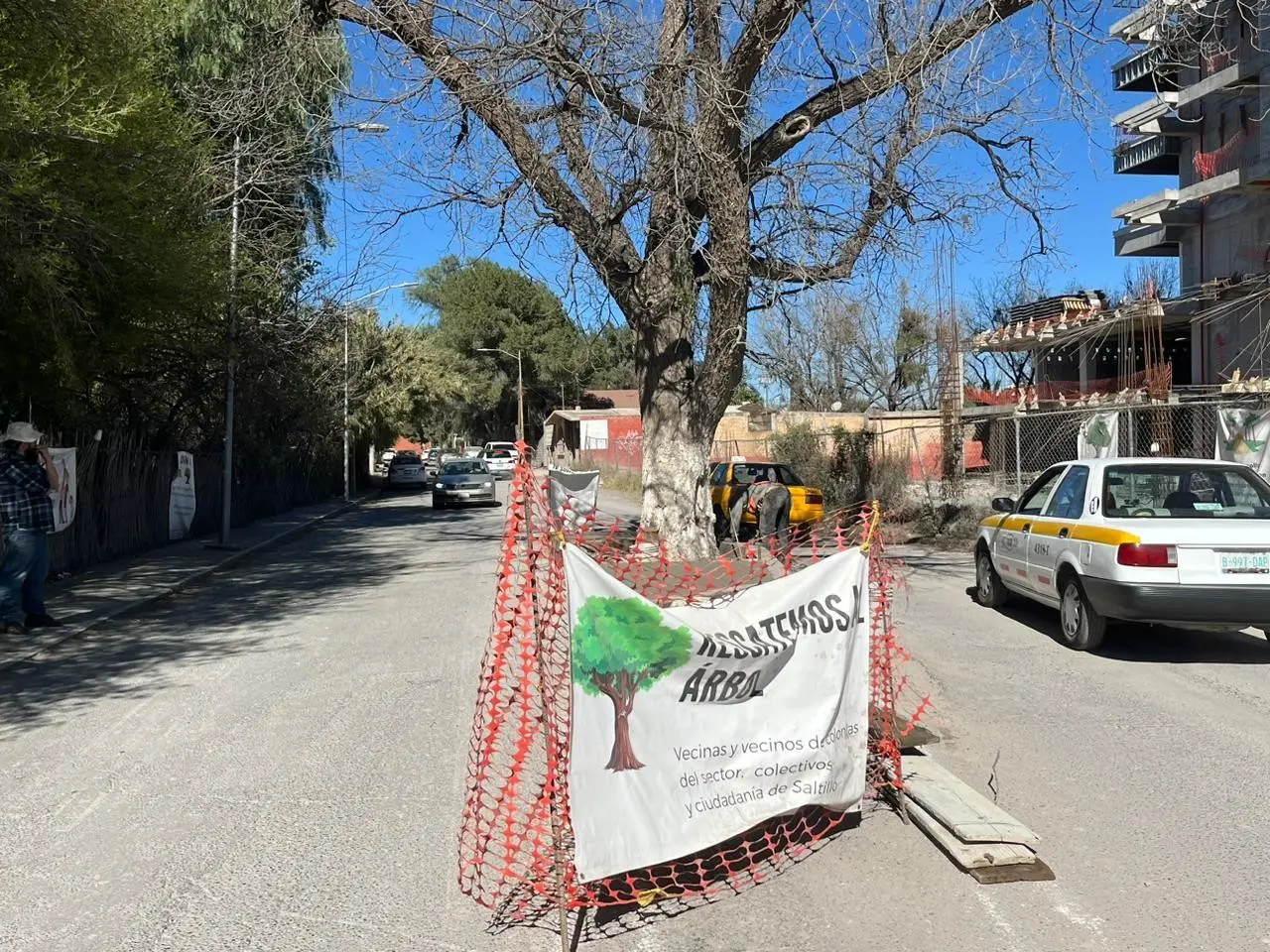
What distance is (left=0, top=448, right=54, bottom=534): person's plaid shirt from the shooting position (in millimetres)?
9617

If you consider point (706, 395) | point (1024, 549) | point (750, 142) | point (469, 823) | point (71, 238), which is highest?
point (750, 142)

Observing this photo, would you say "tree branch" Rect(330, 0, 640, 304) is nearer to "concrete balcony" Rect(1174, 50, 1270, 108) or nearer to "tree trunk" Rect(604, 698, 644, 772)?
"tree trunk" Rect(604, 698, 644, 772)

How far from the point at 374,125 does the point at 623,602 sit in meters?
9.81

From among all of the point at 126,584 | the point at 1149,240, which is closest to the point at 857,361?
the point at 1149,240

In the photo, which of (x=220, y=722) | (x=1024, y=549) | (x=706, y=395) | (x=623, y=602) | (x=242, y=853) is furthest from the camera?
(x=706, y=395)

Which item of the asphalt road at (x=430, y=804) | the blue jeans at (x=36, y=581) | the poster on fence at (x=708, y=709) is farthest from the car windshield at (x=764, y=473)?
the poster on fence at (x=708, y=709)

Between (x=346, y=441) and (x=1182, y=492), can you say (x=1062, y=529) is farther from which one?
(x=346, y=441)

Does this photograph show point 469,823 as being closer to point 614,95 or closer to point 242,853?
point 242,853

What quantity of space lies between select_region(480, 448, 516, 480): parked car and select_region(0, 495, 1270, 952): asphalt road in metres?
38.8

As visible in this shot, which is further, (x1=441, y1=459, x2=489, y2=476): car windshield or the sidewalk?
(x1=441, y1=459, x2=489, y2=476): car windshield

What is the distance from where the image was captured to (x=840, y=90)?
12398 mm

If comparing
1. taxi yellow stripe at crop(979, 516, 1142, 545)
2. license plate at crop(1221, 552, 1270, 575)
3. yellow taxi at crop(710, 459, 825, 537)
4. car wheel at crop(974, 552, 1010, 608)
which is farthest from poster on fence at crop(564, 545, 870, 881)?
yellow taxi at crop(710, 459, 825, 537)

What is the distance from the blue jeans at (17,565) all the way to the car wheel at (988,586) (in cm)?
901

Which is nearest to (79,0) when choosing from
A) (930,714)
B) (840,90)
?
(840,90)
